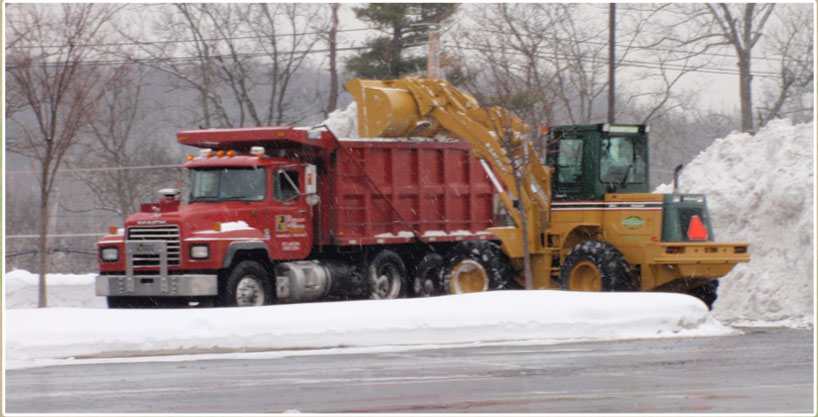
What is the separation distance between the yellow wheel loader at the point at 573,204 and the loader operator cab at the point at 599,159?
0.02 metres

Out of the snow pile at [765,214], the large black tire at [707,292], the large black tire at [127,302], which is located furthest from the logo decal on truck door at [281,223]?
the snow pile at [765,214]

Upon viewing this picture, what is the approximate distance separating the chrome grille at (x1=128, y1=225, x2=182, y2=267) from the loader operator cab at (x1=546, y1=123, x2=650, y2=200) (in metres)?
6.39

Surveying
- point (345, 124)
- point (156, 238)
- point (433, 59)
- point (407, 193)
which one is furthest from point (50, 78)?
point (345, 124)

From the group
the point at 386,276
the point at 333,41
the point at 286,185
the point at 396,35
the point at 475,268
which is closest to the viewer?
the point at 286,185

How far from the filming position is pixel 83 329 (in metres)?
13.6

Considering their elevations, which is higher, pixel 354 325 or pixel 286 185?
pixel 286 185

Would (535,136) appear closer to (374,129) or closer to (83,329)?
(374,129)

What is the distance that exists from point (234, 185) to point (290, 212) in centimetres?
114

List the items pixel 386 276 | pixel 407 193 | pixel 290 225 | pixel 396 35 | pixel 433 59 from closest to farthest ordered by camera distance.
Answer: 1. pixel 290 225
2. pixel 407 193
3. pixel 386 276
4. pixel 433 59
5. pixel 396 35

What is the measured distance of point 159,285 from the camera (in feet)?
60.9

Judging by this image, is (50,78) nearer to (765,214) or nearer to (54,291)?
(54,291)

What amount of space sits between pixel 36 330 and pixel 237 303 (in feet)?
18.4

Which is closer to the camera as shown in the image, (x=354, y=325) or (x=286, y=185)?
(x=354, y=325)

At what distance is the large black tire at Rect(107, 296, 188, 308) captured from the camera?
62.8ft
